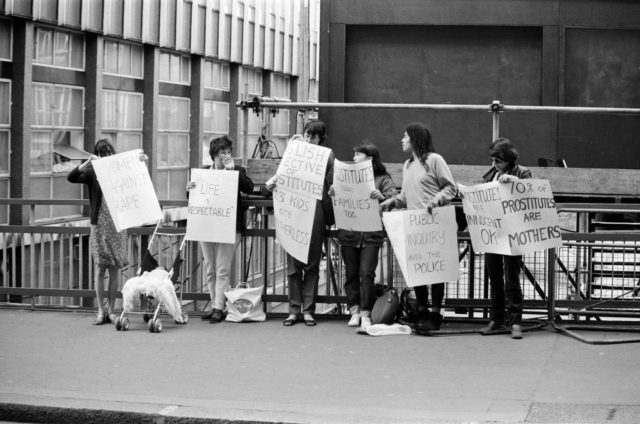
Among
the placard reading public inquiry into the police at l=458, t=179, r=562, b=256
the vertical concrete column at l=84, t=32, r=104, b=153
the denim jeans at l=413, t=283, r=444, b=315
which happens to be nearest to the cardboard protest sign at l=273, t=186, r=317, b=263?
the denim jeans at l=413, t=283, r=444, b=315

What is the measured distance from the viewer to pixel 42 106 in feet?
97.9

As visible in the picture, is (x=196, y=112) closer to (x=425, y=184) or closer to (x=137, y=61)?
(x=137, y=61)

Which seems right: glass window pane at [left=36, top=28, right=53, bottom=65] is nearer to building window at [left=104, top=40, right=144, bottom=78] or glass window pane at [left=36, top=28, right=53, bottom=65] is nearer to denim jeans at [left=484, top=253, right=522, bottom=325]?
building window at [left=104, top=40, right=144, bottom=78]

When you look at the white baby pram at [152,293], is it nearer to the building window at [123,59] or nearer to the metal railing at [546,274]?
the metal railing at [546,274]

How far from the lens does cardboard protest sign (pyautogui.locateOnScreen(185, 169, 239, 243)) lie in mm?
12102

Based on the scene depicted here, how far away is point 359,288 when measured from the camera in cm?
1188

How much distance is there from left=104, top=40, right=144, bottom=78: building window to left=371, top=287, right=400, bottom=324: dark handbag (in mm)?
23722

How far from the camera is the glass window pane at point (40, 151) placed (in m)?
29.7

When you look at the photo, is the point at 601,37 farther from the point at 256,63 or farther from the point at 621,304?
the point at 256,63

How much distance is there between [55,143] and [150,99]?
6.45 meters

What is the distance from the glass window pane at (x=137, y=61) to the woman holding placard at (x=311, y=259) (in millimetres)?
24888

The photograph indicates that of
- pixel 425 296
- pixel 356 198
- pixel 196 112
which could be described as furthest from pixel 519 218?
pixel 196 112

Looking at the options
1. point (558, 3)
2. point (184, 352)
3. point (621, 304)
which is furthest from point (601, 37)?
point (184, 352)

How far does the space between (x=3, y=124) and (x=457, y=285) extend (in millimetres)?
18302
